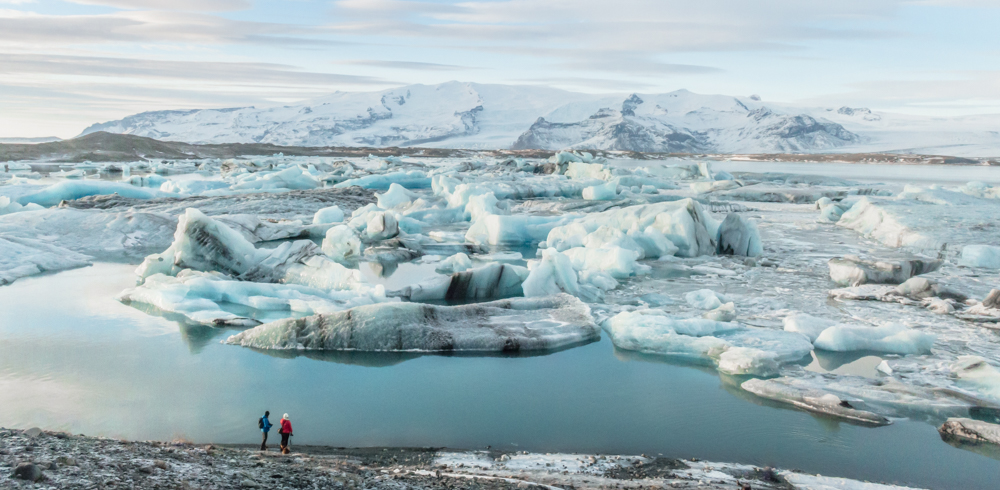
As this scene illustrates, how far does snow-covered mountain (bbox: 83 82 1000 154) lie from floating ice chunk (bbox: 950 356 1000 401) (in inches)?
3616

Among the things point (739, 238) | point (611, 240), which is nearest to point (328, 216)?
point (611, 240)

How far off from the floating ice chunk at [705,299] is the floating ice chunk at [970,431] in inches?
112

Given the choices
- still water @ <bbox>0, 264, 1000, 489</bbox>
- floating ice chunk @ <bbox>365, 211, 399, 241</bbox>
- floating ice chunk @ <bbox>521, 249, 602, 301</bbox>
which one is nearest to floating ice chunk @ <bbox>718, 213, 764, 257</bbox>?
floating ice chunk @ <bbox>521, 249, 602, 301</bbox>

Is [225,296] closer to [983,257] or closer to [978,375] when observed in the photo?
[978,375]

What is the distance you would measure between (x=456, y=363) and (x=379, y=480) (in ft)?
8.13

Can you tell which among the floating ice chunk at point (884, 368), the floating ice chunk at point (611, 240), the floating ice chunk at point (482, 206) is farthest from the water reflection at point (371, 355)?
the floating ice chunk at point (482, 206)

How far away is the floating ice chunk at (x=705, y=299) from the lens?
6.92 meters

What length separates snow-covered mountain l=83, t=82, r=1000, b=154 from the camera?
331ft

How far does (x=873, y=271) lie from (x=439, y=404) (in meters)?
6.16

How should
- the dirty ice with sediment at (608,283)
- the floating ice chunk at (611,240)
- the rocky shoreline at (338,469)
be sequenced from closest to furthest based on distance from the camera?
the rocky shoreline at (338,469)
the dirty ice with sediment at (608,283)
the floating ice chunk at (611,240)

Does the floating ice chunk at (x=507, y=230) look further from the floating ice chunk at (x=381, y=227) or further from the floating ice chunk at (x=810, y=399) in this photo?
the floating ice chunk at (x=810, y=399)

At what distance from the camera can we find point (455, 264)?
9.20m

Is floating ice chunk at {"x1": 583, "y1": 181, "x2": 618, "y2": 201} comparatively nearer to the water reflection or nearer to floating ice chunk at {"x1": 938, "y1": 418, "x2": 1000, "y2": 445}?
the water reflection

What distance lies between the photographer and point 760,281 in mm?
8414
